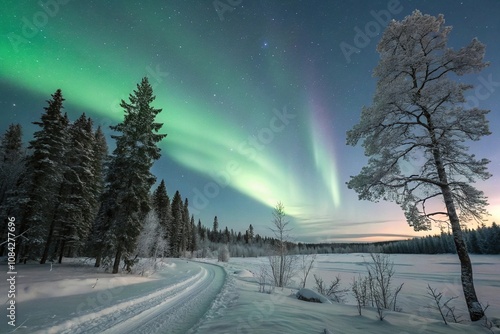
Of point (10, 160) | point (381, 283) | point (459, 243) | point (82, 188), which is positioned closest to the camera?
point (459, 243)

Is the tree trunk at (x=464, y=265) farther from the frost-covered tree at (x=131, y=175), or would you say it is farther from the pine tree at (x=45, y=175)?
the pine tree at (x=45, y=175)

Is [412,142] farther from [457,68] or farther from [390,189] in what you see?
[457,68]

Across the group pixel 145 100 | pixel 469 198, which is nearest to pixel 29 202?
pixel 145 100

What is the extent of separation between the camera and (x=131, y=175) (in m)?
19.4

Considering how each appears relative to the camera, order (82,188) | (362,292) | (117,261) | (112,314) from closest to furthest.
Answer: (112,314) → (362,292) → (117,261) → (82,188)

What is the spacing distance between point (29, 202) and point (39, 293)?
14404 millimetres

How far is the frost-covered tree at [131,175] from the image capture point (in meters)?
18.5

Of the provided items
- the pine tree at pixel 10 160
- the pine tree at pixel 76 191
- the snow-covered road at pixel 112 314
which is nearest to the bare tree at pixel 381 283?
the snow-covered road at pixel 112 314

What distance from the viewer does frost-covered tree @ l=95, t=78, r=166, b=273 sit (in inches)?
730

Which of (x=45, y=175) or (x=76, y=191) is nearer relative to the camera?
(x=45, y=175)

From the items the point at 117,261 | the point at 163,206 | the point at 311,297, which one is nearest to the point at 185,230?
the point at 163,206

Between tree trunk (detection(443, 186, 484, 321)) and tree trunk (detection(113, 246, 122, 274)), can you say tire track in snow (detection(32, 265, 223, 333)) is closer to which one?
tree trunk (detection(113, 246, 122, 274))

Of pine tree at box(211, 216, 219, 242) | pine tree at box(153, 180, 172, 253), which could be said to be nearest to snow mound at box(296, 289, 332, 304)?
pine tree at box(153, 180, 172, 253)

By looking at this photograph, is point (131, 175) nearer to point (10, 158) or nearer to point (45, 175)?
point (45, 175)
